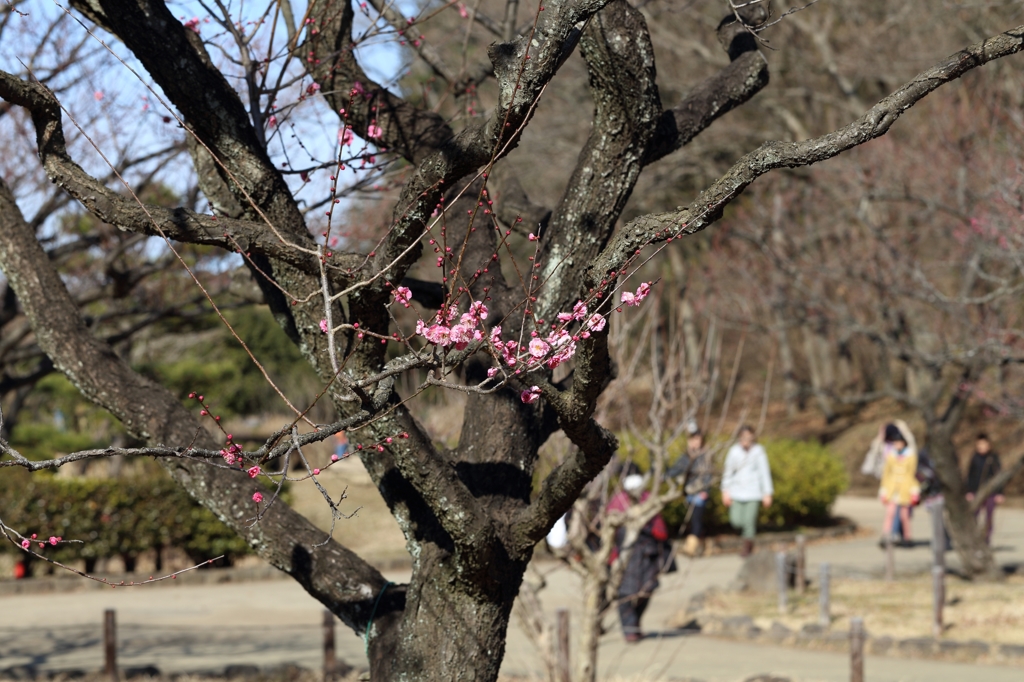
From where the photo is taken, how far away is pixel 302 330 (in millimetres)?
3773

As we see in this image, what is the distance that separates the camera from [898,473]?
13562mm

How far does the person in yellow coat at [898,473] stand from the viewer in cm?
1337

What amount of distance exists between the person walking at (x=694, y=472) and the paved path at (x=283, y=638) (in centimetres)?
60

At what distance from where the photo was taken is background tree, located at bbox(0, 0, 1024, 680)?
10.1 feet

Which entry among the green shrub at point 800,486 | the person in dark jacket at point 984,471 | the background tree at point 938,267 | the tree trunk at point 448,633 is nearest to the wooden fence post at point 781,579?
the background tree at point 938,267

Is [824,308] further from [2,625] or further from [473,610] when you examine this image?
[2,625]

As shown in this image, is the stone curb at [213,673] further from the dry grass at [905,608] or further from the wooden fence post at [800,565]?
the wooden fence post at [800,565]

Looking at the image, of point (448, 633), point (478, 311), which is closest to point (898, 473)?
point (448, 633)

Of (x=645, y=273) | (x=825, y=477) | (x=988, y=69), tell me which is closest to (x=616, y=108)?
(x=988, y=69)

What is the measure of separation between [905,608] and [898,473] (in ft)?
10.6

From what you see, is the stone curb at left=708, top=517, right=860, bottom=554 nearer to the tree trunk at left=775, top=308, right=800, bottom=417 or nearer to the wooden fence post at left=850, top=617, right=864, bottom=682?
the tree trunk at left=775, top=308, right=800, bottom=417

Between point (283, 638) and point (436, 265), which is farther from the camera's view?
point (283, 638)

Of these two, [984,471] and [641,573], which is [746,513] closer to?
[984,471]

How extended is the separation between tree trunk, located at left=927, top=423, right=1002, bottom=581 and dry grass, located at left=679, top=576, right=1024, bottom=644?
228 mm
